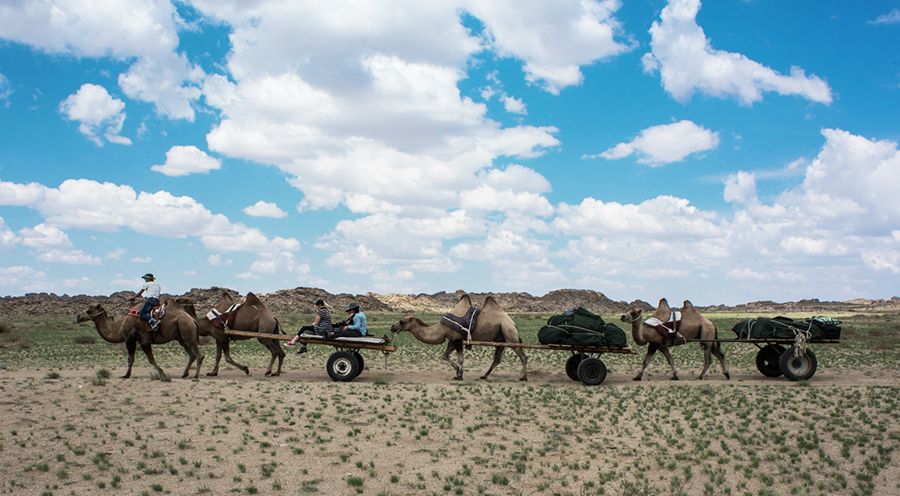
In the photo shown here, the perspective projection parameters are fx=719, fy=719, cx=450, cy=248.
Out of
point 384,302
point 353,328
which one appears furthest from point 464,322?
point 384,302

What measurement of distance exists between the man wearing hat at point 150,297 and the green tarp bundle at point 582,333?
10279 mm

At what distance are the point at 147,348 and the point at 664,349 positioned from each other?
14.5 m

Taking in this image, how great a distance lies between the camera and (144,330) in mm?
19016

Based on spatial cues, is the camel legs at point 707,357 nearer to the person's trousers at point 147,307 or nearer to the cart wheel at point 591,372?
the cart wheel at point 591,372

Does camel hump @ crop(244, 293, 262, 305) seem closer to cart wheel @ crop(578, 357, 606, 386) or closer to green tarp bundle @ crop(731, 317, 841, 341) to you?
Answer: cart wheel @ crop(578, 357, 606, 386)

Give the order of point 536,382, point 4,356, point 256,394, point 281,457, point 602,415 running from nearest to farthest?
point 281,457 < point 602,415 < point 256,394 < point 536,382 < point 4,356

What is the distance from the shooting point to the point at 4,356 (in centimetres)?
2867

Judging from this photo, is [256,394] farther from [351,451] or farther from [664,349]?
[664,349]

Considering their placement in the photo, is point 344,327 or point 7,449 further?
point 344,327

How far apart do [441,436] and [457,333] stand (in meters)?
6.74

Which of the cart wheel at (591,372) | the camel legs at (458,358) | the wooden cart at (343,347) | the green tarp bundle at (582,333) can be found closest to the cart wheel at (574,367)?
the cart wheel at (591,372)

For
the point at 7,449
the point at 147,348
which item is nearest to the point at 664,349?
the point at 147,348

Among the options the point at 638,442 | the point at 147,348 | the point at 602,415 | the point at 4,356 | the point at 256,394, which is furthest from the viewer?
the point at 4,356

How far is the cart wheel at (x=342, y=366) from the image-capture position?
19.9 m
